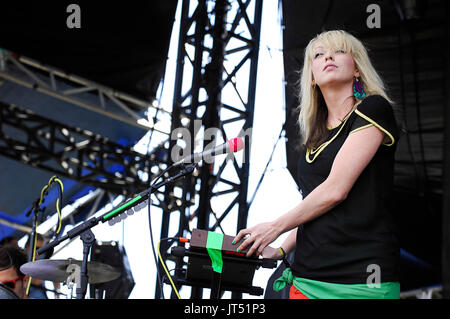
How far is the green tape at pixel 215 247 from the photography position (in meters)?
1.65

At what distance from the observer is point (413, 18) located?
185 inches

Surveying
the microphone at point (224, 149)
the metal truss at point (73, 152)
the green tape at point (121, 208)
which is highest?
the metal truss at point (73, 152)

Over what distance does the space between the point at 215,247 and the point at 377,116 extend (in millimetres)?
592

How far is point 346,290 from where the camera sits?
55.6 inches

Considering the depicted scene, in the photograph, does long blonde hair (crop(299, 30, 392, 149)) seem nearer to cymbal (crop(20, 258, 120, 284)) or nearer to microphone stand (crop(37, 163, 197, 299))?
microphone stand (crop(37, 163, 197, 299))

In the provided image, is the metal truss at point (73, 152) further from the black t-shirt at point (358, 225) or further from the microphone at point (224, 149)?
the black t-shirt at point (358, 225)

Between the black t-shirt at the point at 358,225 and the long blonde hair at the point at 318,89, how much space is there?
12cm

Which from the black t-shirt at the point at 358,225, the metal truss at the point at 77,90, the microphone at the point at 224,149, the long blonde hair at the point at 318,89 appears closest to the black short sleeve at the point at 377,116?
the black t-shirt at the point at 358,225

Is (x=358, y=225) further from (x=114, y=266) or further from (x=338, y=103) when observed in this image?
(x=114, y=266)

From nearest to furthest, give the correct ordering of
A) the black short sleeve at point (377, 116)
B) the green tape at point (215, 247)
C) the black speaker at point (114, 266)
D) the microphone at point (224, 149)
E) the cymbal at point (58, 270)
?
the black short sleeve at point (377, 116), the green tape at point (215, 247), the microphone at point (224, 149), the cymbal at point (58, 270), the black speaker at point (114, 266)

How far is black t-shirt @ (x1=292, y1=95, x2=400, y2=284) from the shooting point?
1.42 m

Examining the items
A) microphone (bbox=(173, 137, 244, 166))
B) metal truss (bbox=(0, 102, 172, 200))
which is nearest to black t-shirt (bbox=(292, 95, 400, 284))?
microphone (bbox=(173, 137, 244, 166))

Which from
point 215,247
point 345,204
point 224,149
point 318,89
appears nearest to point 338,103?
point 318,89
